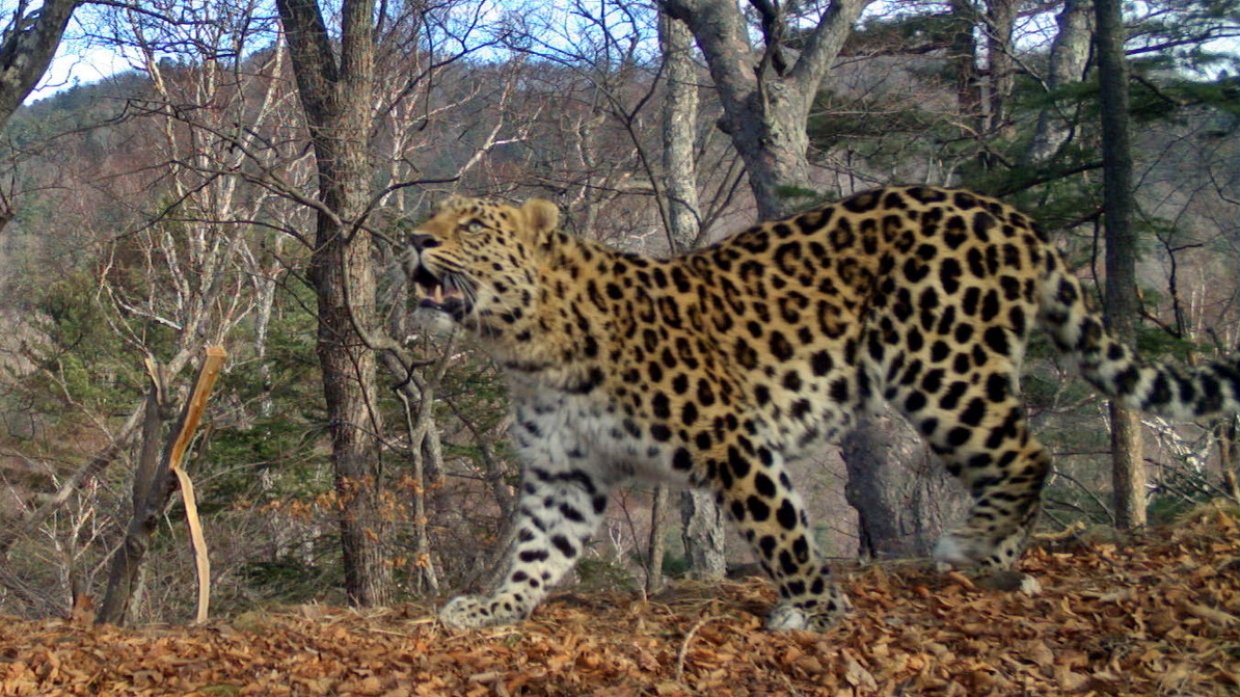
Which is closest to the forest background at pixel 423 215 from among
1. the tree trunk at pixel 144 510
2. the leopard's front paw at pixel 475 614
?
the tree trunk at pixel 144 510

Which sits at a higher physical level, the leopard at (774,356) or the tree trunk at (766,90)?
the tree trunk at (766,90)

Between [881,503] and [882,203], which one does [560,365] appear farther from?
[881,503]

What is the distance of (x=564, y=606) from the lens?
7316 mm

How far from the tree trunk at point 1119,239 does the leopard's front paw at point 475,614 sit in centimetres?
466

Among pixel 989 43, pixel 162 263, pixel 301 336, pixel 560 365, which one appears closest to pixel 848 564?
pixel 560 365

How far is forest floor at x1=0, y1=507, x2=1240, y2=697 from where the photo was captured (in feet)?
17.3

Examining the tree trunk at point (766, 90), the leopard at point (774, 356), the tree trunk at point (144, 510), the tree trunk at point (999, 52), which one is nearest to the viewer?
the leopard at point (774, 356)

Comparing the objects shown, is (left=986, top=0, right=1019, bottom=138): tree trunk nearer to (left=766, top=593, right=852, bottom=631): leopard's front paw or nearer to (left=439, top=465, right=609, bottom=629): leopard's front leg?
(left=439, top=465, right=609, bottom=629): leopard's front leg

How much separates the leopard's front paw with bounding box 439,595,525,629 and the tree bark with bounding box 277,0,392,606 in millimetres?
7849

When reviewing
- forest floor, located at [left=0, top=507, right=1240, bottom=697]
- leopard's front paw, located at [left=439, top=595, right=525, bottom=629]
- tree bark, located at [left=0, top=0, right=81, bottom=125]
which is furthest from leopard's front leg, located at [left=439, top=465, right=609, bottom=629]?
tree bark, located at [left=0, top=0, right=81, bottom=125]

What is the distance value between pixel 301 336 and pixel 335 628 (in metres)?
19.2

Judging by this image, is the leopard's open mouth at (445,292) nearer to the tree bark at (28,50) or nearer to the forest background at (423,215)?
the forest background at (423,215)

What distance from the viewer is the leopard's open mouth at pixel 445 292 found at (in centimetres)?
653

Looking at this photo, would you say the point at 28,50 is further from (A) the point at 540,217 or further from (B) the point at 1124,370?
(B) the point at 1124,370
